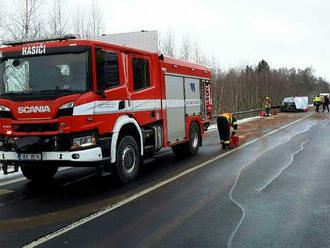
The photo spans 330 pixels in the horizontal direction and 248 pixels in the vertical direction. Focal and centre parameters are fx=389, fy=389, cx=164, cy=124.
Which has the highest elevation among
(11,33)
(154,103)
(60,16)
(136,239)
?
(60,16)

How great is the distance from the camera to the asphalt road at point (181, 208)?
177 inches

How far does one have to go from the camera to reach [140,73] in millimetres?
8336

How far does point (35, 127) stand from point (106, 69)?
63.3 inches

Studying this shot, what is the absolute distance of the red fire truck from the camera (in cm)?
655

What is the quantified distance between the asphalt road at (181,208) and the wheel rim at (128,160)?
1.07ft

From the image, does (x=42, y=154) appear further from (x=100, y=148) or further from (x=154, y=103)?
(x=154, y=103)

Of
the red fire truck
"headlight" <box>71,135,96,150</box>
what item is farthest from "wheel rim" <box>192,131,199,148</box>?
"headlight" <box>71,135,96,150</box>

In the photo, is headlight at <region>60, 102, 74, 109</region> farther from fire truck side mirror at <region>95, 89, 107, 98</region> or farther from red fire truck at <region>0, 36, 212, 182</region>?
fire truck side mirror at <region>95, 89, 107, 98</region>

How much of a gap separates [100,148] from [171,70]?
12.0 feet

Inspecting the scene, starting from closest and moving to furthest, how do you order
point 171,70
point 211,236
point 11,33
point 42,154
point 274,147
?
point 211,236 < point 42,154 < point 171,70 < point 274,147 < point 11,33

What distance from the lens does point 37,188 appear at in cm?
761

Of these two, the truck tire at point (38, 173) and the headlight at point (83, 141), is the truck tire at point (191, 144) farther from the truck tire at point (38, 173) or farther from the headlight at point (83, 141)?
the headlight at point (83, 141)

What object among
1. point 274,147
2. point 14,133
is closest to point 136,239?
point 14,133

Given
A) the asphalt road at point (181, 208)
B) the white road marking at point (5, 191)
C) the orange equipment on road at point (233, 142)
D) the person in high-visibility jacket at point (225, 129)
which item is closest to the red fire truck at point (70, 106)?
the white road marking at point (5, 191)
